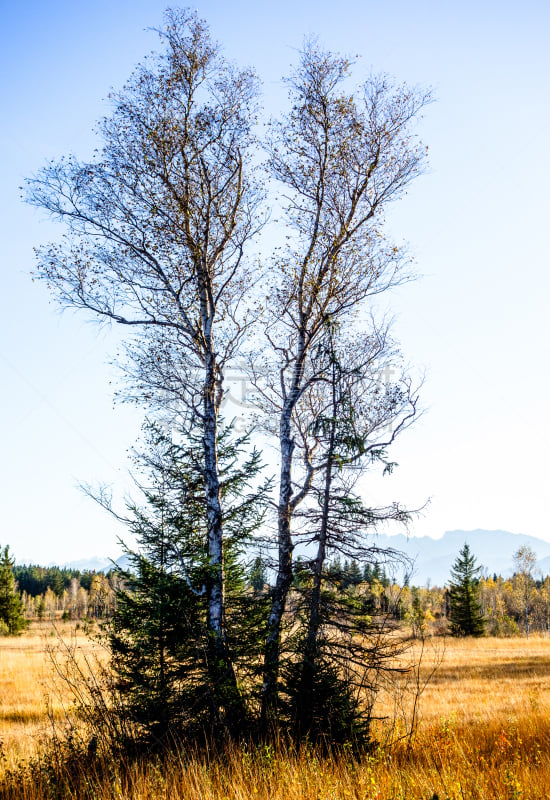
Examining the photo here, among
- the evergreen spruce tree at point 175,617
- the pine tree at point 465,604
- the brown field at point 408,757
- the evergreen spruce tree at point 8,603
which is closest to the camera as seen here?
the brown field at point 408,757

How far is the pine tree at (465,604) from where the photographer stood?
1703 inches

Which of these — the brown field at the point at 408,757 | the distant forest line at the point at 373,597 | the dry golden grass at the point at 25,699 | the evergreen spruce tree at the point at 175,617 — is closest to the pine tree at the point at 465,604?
the distant forest line at the point at 373,597

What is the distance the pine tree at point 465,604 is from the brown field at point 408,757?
16484 mm

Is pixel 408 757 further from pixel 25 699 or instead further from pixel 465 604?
pixel 465 604

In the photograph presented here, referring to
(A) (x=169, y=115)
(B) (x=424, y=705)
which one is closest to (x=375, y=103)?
(A) (x=169, y=115)

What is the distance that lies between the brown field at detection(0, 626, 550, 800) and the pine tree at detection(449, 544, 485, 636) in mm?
16484

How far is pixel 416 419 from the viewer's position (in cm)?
920

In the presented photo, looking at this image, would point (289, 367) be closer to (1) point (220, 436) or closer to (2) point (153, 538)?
(1) point (220, 436)

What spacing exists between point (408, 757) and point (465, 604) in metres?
41.7

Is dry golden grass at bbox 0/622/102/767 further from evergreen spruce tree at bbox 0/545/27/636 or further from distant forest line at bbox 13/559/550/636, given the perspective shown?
evergreen spruce tree at bbox 0/545/27/636

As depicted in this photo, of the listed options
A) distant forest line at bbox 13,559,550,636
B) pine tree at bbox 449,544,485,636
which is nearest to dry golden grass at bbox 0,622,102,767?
distant forest line at bbox 13,559,550,636

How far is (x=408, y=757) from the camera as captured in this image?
6.83 metres

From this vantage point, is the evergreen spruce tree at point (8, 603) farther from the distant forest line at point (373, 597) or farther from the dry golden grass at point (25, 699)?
the dry golden grass at point (25, 699)

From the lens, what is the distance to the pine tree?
4325cm
